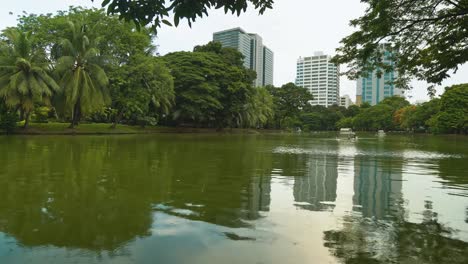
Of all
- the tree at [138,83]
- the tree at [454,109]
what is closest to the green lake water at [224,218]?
the tree at [138,83]

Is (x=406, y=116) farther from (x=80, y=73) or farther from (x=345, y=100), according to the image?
(x=345, y=100)

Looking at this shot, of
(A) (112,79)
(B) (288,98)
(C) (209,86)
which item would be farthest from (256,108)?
(A) (112,79)

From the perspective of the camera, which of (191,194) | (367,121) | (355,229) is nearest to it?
(355,229)

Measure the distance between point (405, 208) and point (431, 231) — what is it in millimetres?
1343

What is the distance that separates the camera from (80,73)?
32.3m

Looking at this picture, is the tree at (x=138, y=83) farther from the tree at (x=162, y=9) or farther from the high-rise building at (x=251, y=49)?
the tree at (x=162, y=9)

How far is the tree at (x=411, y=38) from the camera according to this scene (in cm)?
1002

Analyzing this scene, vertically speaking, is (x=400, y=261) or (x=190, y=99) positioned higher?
(x=190, y=99)

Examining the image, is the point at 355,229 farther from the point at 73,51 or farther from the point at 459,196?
the point at 73,51

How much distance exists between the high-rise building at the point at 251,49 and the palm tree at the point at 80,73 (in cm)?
3388

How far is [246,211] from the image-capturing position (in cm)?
530

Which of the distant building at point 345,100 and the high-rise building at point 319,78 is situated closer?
the high-rise building at point 319,78

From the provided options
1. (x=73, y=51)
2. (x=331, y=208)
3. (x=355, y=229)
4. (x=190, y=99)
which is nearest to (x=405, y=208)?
(x=331, y=208)

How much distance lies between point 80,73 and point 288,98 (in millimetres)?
55491
